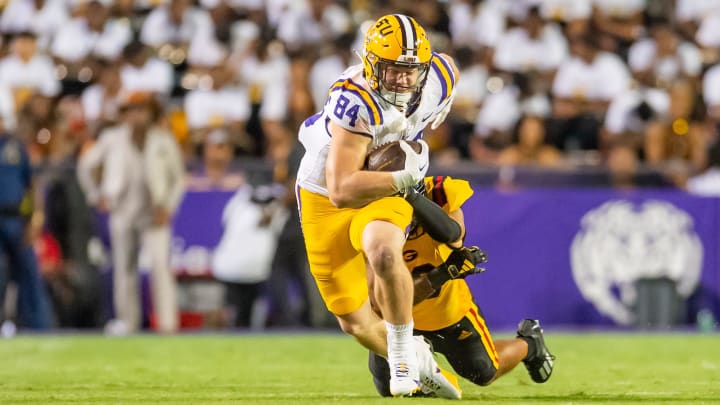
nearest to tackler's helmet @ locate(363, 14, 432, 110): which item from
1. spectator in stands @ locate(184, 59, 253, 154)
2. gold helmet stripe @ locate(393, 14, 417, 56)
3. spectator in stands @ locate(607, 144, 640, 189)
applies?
gold helmet stripe @ locate(393, 14, 417, 56)

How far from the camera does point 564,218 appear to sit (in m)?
11.9

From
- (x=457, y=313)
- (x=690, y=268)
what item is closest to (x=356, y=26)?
(x=690, y=268)

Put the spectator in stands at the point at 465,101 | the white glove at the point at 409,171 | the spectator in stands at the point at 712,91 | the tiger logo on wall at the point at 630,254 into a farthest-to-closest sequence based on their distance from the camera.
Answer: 1. the spectator in stands at the point at 465,101
2. the spectator in stands at the point at 712,91
3. the tiger logo on wall at the point at 630,254
4. the white glove at the point at 409,171

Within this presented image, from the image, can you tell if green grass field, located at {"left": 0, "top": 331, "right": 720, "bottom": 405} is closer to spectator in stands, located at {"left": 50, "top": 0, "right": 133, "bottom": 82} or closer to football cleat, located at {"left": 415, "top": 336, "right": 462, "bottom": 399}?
football cleat, located at {"left": 415, "top": 336, "right": 462, "bottom": 399}

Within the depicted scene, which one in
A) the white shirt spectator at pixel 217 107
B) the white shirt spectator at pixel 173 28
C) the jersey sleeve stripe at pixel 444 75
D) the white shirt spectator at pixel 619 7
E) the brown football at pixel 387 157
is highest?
the white shirt spectator at pixel 619 7

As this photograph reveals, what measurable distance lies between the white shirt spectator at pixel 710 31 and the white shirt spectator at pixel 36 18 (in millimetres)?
7294

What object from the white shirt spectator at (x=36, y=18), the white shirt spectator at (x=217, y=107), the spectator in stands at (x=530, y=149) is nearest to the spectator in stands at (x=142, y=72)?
the white shirt spectator at (x=217, y=107)

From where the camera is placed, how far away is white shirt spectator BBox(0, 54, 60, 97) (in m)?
14.3

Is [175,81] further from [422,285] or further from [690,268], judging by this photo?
[422,285]

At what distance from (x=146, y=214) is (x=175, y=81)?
2.93 meters

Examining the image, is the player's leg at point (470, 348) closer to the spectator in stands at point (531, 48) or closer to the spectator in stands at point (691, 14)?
the spectator in stands at point (531, 48)

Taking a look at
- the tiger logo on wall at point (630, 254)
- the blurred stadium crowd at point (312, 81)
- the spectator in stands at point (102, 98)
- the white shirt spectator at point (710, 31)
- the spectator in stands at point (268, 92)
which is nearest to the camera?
the tiger logo on wall at point (630, 254)

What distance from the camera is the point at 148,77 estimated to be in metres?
14.1

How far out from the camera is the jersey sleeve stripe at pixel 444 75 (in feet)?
21.4
